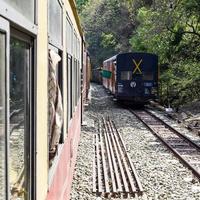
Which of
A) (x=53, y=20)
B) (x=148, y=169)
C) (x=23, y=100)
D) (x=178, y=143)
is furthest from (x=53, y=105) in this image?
(x=178, y=143)

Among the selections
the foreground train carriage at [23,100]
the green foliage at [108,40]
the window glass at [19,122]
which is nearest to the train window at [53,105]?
the foreground train carriage at [23,100]

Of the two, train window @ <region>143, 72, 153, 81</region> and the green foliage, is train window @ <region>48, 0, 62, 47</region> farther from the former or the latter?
the green foliage

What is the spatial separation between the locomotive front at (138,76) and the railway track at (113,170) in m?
9.03

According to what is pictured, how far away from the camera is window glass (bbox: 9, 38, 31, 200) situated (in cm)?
206

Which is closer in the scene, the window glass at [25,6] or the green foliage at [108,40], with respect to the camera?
the window glass at [25,6]

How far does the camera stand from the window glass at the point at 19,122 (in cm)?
206

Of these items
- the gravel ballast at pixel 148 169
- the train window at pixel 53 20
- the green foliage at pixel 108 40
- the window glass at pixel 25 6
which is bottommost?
the gravel ballast at pixel 148 169

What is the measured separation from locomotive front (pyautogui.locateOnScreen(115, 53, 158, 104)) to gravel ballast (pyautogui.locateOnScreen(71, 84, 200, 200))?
702 centimetres

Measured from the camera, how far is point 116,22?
50562 millimetres

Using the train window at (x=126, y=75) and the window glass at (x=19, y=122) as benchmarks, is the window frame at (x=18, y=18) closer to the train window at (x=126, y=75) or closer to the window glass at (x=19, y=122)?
the window glass at (x=19, y=122)

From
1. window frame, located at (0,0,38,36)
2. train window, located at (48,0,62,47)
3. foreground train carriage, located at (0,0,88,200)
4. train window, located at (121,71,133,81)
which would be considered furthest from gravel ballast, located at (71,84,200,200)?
train window, located at (121,71,133,81)

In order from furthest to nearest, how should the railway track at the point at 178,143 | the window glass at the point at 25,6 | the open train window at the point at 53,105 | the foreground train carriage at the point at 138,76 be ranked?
the foreground train carriage at the point at 138,76 < the railway track at the point at 178,143 < the open train window at the point at 53,105 < the window glass at the point at 25,6

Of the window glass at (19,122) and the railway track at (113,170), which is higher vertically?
the window glass at (19,122)

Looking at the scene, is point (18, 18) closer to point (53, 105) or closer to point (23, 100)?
Result: point (23, 100)
